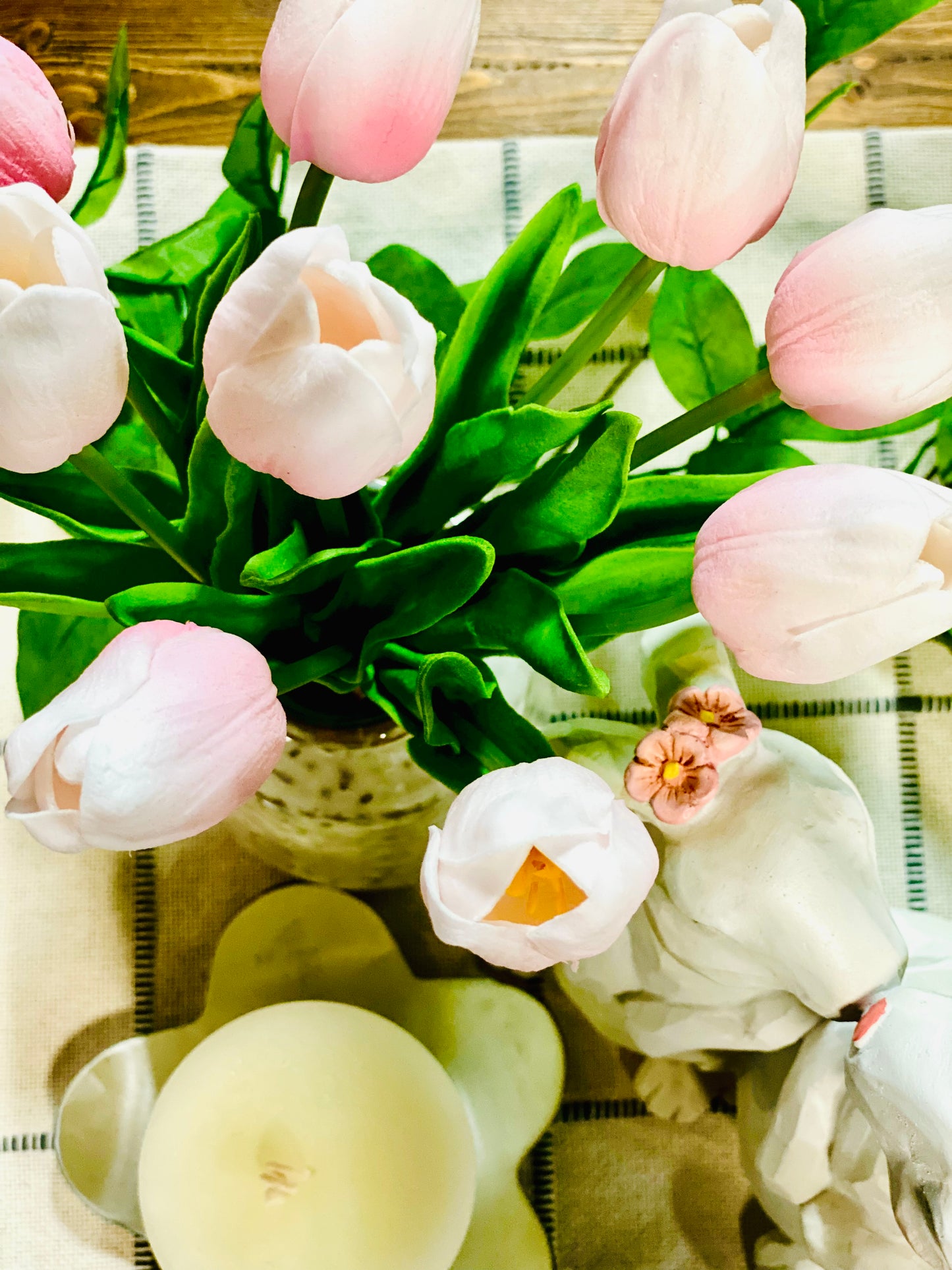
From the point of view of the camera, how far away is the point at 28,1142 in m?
0.44

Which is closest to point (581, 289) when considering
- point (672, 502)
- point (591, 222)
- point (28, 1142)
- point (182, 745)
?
point (591, 222)

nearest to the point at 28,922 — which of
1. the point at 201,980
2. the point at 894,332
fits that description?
the point at 201,980

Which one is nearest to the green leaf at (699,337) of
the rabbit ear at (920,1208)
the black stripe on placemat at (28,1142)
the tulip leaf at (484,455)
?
the tulip leaf at (484,455)

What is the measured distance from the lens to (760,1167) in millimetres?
381

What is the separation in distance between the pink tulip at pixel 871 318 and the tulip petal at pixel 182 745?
0.12 meters

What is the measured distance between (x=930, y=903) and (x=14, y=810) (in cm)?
38

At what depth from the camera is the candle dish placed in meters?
0.41

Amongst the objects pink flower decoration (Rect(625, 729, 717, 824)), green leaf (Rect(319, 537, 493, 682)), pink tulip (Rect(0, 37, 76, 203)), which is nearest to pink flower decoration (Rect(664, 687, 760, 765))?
pink flower decoration (Rect(625, 729, 717, 824))

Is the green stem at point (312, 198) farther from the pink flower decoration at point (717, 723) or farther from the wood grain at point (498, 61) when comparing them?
the wood grain at point (498, 61)

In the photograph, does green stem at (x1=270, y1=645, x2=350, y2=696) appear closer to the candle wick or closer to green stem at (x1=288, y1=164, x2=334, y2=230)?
green stem at (x1=288, y1=164, x2=334, y2=230)

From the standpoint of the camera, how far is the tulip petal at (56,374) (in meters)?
0.16

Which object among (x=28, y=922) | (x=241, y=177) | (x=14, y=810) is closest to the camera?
(x=14, y=810)

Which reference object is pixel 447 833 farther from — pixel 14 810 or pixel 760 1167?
pixel 760 1167

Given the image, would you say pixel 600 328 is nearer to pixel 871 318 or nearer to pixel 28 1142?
pixel 871 318
